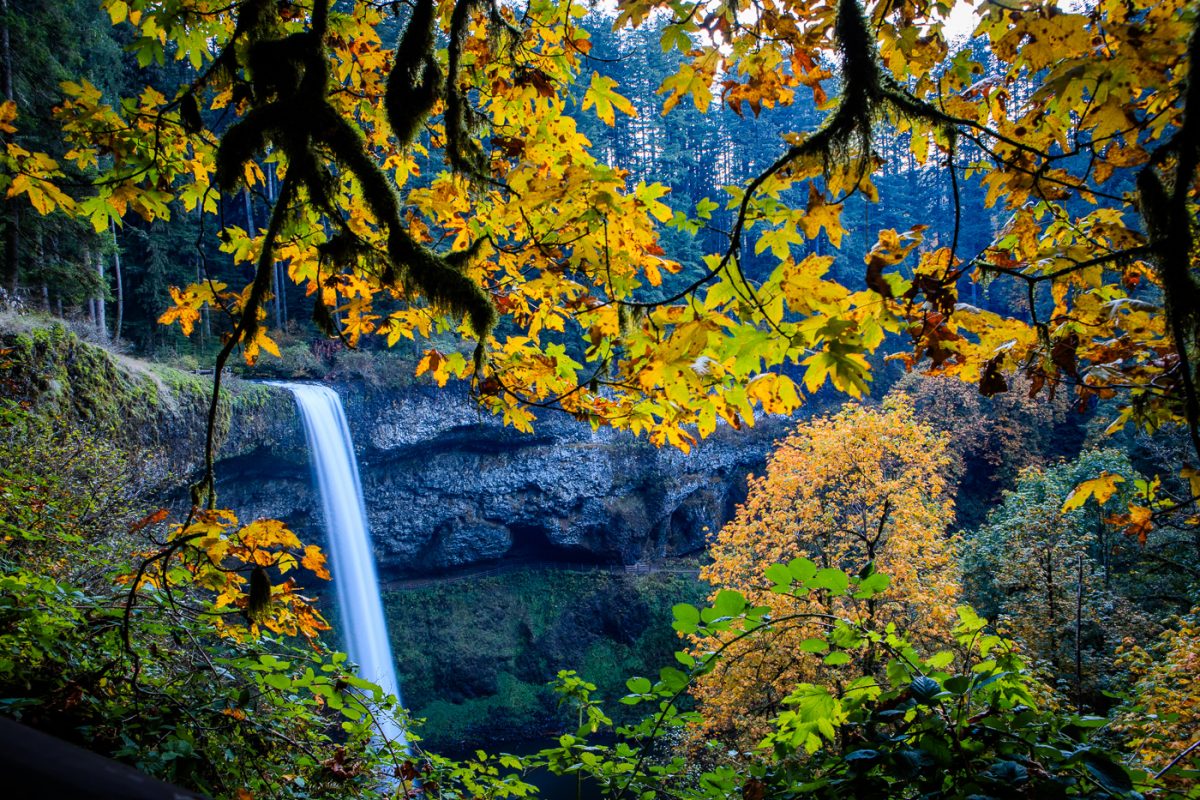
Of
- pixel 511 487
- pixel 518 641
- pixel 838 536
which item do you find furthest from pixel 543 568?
pixel 838 536

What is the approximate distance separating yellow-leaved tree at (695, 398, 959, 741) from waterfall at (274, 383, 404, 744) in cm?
890

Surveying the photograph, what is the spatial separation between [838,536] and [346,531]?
1177 centimetres

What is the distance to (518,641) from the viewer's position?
694 inches

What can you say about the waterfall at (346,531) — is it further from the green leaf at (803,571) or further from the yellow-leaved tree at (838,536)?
the green leaf at (803,571)

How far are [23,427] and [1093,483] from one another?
24.3 feet

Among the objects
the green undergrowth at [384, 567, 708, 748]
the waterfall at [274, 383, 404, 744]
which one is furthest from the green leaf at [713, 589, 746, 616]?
the green undergrowth at [384, 567, 708, 748]

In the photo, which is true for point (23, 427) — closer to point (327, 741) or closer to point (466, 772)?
point (327, 741)

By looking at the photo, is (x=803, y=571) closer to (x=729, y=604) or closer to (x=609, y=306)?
(x=729, y=604)

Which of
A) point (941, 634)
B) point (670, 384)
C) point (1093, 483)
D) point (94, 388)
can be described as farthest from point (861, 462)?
point (94, 388)

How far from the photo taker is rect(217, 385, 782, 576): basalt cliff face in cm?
1664

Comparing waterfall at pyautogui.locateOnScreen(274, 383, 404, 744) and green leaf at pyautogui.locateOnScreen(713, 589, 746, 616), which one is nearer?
green leaf at pyautogui.locateOnScreen(713, 589, 746, 616)

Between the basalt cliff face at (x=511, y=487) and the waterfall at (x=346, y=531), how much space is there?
1.77 ft

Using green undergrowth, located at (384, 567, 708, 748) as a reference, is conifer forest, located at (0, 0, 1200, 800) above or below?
above

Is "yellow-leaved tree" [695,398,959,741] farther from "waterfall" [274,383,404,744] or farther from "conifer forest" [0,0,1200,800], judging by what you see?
"waterfall" [274,383,404,744]
